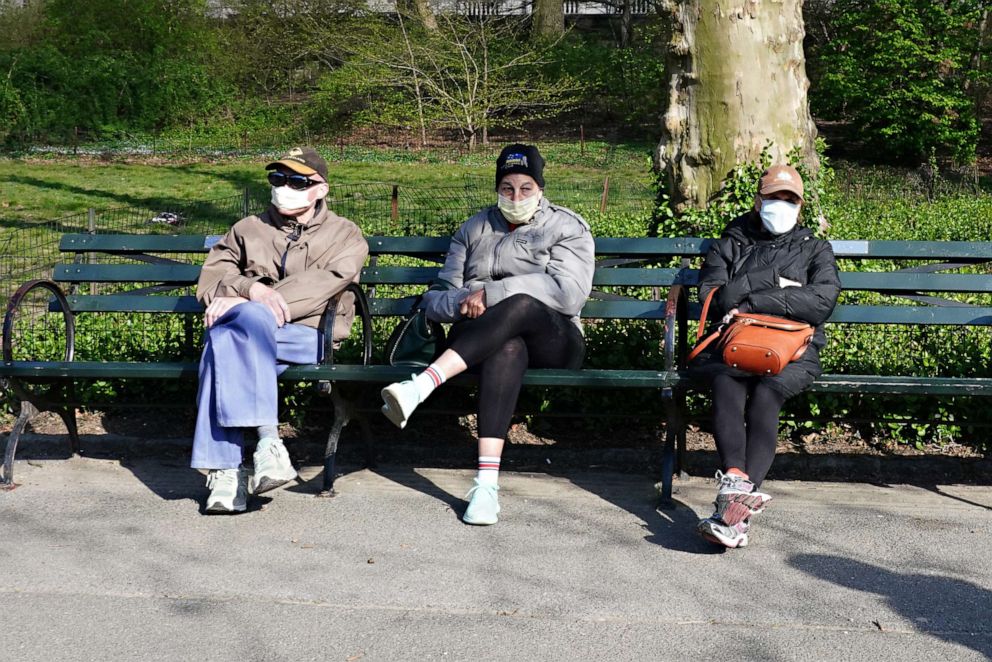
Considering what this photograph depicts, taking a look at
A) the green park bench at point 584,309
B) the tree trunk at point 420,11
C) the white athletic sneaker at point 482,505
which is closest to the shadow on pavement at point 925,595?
the green park bench at point 584,309

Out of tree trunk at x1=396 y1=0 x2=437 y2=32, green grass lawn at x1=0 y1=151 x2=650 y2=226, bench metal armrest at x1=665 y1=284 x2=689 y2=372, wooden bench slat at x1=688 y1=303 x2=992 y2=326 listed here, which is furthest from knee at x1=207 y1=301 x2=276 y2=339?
tree trunk at x1=396 y1=0 x2=437 y2=32

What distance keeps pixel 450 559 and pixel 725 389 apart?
1301mm

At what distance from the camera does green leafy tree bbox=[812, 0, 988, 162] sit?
23.3m

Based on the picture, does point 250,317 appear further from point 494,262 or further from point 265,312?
point 494,262

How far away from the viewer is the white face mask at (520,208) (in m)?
5.41

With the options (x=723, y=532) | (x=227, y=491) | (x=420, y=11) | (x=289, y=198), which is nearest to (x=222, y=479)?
(x=227, y=491)

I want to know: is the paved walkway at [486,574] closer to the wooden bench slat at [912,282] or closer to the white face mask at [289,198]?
the wooden bench slat at [912,282]

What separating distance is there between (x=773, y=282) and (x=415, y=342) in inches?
62.0

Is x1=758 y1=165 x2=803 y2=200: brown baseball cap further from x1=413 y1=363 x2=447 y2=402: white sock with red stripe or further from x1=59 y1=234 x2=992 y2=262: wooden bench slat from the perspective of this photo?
x1=413 y1=363 x2=447 y2=402: white sock with red stripe

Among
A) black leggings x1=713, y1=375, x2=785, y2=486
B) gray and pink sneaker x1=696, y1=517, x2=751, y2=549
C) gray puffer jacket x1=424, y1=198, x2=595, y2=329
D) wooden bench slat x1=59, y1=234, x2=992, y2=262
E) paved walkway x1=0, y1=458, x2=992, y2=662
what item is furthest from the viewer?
wooden bench slat x1=59, y1=234, x2=992, y2=262

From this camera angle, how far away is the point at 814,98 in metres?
25.8

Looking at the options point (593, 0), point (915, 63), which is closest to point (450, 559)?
point (915, 63)

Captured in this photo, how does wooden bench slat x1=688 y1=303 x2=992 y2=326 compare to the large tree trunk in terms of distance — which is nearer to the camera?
wooden bench slat x1=688 y1=303 x2=992 y2=326

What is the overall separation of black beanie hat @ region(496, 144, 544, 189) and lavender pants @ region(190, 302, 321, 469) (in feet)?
4.05
